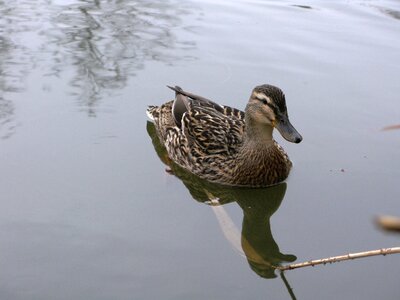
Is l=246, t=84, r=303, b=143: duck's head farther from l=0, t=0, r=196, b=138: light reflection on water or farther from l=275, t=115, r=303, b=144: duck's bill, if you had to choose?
l=0, t=0, r=196, b=138: light reflection on water

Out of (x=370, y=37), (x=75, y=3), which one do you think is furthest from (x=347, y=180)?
(x=75, y=3)

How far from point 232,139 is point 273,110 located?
1.99 ft

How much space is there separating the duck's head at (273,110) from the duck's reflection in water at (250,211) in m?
0.54

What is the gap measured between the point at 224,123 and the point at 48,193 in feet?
5.21

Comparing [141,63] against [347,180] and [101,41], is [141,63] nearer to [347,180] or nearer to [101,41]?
[101,41]

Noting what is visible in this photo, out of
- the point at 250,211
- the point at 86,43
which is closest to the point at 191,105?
the point at 250,211

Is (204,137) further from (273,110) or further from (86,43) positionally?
(86,43)

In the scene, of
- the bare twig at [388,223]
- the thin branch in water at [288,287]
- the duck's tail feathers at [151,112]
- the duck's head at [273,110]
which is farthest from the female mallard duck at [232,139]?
the bare twig at [388,223]

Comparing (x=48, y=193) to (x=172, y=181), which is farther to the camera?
(x=172, y=181)

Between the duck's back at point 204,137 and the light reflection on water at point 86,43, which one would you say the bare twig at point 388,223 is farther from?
the light reflection on water at point 86,43

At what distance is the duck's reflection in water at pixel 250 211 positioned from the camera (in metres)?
3.65

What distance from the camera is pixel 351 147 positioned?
513 centimetres

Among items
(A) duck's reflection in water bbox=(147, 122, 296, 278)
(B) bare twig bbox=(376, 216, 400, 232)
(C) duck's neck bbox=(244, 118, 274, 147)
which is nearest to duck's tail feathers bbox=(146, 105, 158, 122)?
(A) duck's reflection in water bbox=(147, 122, 296, 278)

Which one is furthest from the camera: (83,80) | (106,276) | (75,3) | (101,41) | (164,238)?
(75,3)
